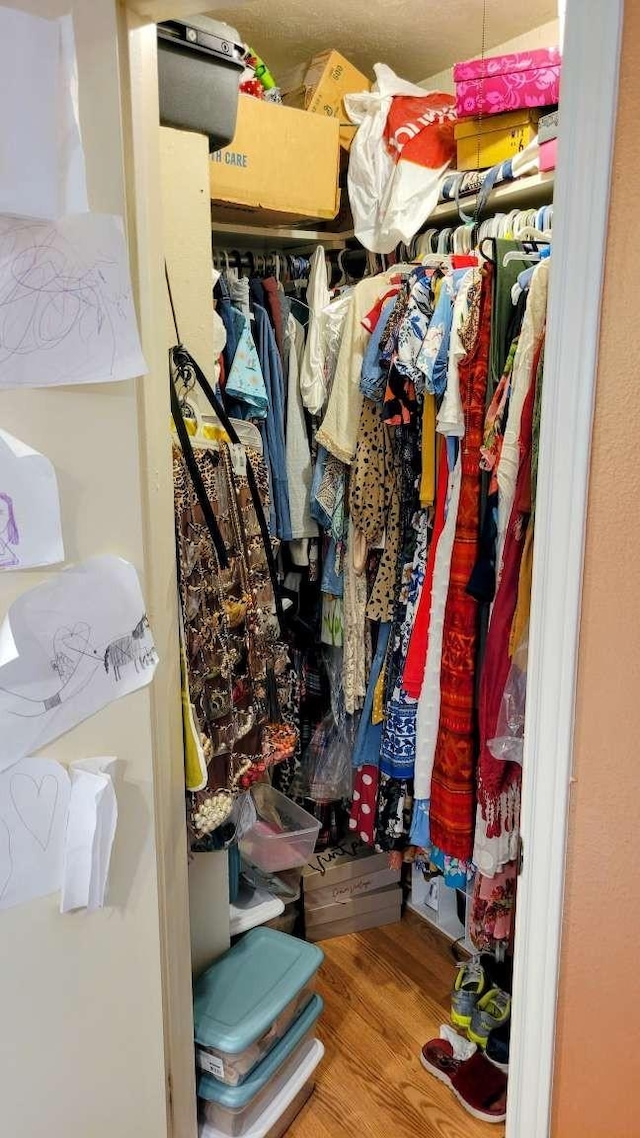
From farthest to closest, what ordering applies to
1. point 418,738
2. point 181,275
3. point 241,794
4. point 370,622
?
point 370,622 < point 418,738 < point 241,794 < point 181,275

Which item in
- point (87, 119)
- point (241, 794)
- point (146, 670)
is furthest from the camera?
point (241, 794)

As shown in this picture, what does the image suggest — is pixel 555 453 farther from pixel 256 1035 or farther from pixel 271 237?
pixel 271 237

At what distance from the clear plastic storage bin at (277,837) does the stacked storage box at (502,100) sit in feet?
5.37

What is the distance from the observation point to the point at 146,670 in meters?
0.83

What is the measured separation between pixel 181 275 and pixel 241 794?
1042 millimetres

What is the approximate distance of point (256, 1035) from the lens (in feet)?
5.08

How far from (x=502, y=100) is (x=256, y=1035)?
2057 millimetres

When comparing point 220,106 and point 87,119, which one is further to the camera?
point 220,106

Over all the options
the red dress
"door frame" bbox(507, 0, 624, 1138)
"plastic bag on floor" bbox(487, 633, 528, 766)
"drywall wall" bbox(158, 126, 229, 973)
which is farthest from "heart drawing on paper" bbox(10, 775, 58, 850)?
the red dress

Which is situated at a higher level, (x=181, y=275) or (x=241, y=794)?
(x=181, y=275)

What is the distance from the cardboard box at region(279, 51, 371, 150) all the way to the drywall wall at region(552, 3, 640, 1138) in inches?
60.1

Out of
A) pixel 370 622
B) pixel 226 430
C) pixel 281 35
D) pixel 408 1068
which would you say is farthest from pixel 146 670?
pixel 281 35

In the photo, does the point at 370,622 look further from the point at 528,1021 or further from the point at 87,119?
the point at 87,119

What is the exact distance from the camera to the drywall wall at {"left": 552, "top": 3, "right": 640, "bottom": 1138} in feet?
2.68
